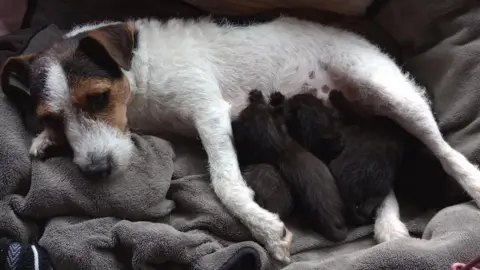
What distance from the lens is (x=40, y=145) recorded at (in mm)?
2320

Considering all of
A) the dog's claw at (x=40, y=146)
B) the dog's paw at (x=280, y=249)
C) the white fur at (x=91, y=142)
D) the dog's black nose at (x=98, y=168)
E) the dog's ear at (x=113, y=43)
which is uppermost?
the dog's ear at (x=113, y=43)

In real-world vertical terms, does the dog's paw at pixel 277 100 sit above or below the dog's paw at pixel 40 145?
above

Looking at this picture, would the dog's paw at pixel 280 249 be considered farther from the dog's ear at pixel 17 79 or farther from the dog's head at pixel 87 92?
the dog's ear at pixel 17 79

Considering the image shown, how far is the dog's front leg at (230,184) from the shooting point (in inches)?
84.7

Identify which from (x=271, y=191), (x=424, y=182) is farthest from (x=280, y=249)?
(x=424, y=182)

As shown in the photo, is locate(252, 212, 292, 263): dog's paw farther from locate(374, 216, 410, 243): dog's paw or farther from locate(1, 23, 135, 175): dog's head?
locate(1, 23, 135, 175): dog's head

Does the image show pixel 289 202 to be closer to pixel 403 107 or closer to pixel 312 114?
pixel 312 114

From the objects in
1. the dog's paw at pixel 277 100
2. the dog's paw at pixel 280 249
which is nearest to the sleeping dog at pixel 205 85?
the dog's paw at pixel 280 249

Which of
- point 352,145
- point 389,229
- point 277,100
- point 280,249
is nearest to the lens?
point 280,249

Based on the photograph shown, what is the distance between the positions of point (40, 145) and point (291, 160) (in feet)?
3.01

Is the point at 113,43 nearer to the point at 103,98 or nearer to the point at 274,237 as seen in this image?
the point at 103,98

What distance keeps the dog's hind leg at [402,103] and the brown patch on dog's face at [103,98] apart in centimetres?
91

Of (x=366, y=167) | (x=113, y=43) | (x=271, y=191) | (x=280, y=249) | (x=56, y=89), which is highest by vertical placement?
(x=113, y=43)

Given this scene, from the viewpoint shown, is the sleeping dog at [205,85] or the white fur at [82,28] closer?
the sleeping dog at [205,85]
